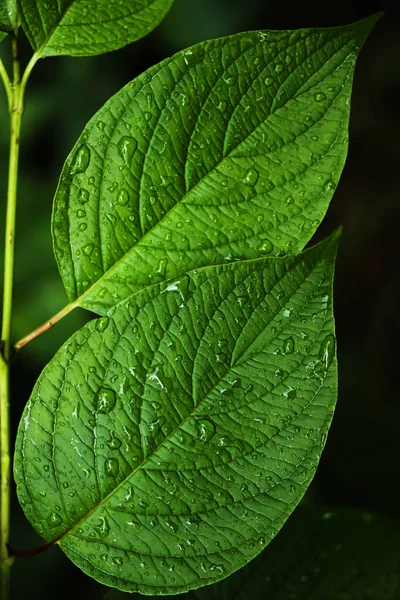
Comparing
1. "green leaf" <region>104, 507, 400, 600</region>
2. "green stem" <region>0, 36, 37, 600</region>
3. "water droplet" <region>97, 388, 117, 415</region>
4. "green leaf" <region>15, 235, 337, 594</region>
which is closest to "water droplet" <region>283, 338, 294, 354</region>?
"green leaf" <region>15, 235, 337, 594</region>

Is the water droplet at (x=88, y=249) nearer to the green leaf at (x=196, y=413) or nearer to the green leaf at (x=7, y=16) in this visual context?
the green leaf at (x=196, y=413)

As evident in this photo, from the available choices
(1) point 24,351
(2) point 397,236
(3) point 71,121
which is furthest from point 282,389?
(2) point 397,236

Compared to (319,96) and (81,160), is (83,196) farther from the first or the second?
(319,96)

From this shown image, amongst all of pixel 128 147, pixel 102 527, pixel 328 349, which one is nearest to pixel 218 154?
pixel 128 147

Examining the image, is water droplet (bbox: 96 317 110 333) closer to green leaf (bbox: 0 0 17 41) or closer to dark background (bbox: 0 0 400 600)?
green leaf (bbox: 0 0 17 41)

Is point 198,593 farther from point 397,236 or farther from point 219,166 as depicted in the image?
point 397,236
